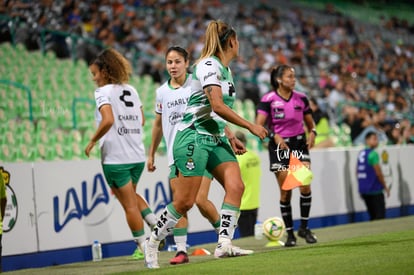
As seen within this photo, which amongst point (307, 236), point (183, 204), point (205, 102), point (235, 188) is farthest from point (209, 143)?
point (307, 236)

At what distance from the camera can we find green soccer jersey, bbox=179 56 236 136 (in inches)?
336

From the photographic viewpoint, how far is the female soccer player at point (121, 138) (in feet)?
34.3

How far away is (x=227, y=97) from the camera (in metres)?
8.62

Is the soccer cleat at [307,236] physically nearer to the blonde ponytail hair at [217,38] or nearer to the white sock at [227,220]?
the white sock at [227,220]

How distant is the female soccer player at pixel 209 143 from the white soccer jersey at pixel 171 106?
170 cm

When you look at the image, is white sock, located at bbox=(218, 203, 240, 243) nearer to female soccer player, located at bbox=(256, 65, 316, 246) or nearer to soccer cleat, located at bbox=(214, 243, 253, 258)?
soccer cleat, located at bbox=(214, 243, 253, 258)

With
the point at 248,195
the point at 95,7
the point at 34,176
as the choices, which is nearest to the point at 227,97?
the point at 34,176

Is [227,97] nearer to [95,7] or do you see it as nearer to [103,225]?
[103,225]

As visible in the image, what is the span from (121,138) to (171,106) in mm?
704

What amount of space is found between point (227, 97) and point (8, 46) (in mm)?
13168

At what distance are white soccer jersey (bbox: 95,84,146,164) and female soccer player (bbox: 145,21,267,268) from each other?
1.94 meters

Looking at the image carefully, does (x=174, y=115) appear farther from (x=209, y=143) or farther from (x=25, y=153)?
(x=25, y=153)

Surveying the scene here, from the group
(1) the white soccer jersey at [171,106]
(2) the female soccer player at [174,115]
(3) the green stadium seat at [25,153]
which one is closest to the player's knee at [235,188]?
(2) the female soccer player at [174,115]

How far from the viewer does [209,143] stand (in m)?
8.60
